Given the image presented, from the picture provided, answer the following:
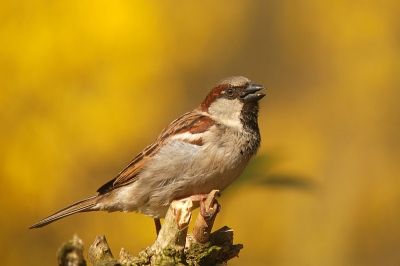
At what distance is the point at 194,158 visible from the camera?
7.37 ft

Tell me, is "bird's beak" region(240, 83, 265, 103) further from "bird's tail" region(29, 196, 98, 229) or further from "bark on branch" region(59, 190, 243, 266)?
"bird's tail" region(29, 196, 98, 229)

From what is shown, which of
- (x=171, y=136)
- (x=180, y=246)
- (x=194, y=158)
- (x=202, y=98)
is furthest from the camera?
(x=202, y=98)

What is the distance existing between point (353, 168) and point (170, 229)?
2348mm

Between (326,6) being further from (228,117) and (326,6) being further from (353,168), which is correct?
(228,117)

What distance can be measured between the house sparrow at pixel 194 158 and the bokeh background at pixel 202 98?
753mm

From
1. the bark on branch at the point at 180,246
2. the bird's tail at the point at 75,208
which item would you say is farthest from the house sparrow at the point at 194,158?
the bark on branch at the point at 180,246

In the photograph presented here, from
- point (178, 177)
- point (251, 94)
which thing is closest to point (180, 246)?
point (178, 177)

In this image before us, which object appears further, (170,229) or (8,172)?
(8,172)

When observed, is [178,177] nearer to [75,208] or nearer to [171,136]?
[171,136]

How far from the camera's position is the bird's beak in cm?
243

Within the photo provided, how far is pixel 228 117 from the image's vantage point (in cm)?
243

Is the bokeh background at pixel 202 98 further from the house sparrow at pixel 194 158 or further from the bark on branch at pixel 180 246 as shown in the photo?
the bark on branch at pixel 180 246

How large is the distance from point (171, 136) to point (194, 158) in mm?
227

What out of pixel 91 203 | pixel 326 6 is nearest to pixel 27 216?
pixel 91 203
